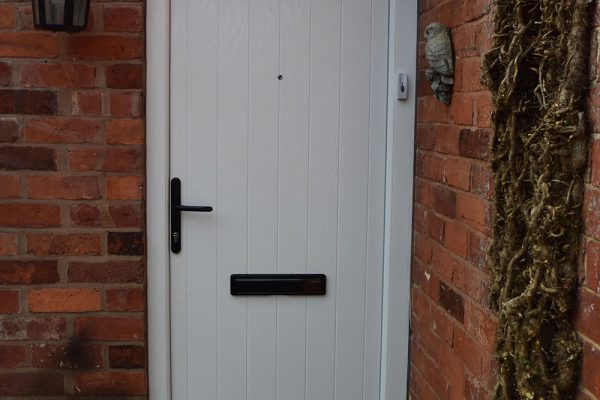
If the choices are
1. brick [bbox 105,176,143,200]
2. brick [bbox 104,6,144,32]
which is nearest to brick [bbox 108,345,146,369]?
brick [bbox 105,176,143,200]

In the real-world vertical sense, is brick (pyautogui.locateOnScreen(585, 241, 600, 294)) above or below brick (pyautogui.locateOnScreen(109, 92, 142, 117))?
below

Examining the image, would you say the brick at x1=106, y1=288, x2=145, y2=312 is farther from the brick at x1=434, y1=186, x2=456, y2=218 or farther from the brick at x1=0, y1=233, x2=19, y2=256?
the brick at x1=434, y1=186, x2=456, y2=218

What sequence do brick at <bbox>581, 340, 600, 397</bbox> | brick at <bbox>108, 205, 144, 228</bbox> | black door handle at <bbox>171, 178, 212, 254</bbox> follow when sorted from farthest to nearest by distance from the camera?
black door handle at <bbox>171, 178, 212, 254</bbox>
brick at <bbox>108, 205, 144, 228</bbox>
brick at <bbox>581, 340, 600, 397</bbox>

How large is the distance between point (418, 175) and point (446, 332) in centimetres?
66

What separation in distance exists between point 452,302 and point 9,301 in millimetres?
1593

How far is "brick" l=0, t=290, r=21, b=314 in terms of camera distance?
271 cm

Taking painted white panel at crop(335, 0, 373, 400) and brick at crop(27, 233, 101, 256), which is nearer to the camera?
brick at crop(27, 233, 101, 256)

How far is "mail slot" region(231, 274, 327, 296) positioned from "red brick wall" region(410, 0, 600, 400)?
390 mm

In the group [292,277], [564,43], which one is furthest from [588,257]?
[292,277]

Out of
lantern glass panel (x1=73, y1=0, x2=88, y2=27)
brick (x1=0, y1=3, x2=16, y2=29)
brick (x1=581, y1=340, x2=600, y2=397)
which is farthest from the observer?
brick (x1=0, y1=3, x2=16, y2=29)

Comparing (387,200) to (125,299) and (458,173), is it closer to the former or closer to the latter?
(458,173)

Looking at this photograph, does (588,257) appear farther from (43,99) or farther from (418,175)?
(43,99)

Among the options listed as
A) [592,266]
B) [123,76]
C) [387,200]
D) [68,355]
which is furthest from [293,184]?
[592,266]

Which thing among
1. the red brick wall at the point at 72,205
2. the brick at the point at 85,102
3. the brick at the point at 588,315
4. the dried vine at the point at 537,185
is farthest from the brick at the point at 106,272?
the brick at the point at 588,315
